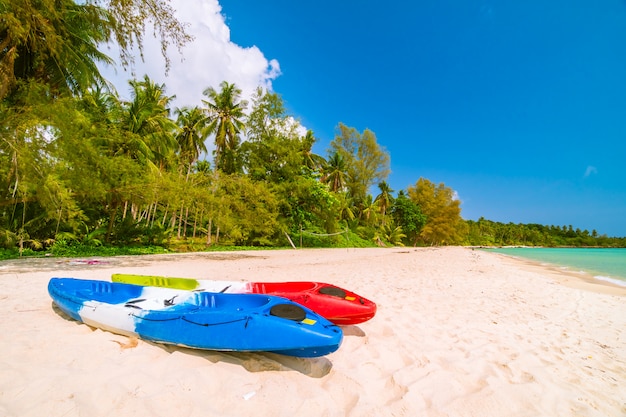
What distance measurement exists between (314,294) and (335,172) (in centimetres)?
2754

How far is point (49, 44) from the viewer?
5836 mm

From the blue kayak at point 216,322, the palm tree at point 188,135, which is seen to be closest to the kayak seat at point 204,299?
the blue kayak at point 216,322

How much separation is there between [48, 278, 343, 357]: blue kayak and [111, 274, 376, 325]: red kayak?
52cm

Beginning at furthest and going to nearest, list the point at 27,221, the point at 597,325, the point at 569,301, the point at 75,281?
the point at 27,221, the point at 569,301, the point at 597,325, the point at 75,281

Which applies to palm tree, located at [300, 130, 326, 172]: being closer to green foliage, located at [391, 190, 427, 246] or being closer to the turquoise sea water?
green foliage, located at [391, 190, 427, 246]

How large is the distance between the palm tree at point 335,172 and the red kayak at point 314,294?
87.6 ft

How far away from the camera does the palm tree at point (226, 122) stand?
2072cm

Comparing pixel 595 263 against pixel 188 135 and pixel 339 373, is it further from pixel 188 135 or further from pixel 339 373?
pixel 188 135

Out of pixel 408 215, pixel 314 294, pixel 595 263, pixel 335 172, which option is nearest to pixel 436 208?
pixel 408 215

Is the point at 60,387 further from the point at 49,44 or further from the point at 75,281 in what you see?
the point at 49,44

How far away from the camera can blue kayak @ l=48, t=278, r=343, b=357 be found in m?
2.15

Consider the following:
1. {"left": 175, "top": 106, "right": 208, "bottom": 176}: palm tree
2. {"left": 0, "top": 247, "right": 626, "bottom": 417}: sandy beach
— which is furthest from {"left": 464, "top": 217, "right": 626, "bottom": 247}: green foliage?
{"left": 0, "top": 247, "right": 626, "bottom": 417}: sandy beach

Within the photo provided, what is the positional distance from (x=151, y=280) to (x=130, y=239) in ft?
40.6

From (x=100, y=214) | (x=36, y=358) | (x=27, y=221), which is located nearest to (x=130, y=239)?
(x=100, y=214)
